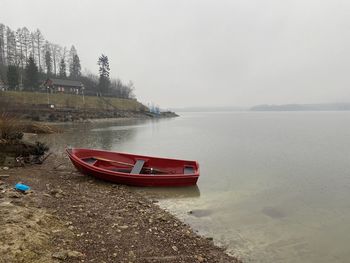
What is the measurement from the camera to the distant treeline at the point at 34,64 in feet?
216

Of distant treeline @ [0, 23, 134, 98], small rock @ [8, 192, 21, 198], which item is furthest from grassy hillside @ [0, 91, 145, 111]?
small rock @ [8, 192, 21, 198]

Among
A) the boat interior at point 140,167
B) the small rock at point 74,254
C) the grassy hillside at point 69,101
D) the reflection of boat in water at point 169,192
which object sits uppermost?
the grassy hillside at point 69,101

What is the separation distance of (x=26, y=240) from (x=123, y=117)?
7323 centimetres

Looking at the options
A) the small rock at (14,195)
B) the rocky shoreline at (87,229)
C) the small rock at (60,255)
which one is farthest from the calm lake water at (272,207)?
the small rock at (14,195)

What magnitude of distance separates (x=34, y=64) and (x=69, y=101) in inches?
445

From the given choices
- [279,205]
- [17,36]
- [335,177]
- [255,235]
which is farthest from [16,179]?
[17,36]

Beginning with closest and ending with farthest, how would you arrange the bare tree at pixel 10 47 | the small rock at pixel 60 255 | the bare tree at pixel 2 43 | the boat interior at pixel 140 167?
the small rock at pixel 60 255 → the boat interior at pixel 140 167 → the bare tree at pixel 10 47 → the bare tree at pixel 2 43

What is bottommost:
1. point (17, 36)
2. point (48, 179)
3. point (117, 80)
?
point (48, 179)

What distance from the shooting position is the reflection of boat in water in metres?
11.4

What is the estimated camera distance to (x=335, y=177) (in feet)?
50.8

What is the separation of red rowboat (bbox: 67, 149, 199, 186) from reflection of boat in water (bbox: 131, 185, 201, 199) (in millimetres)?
218

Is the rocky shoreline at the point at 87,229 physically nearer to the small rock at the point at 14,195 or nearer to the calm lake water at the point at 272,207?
the small rock at the point at 14,195

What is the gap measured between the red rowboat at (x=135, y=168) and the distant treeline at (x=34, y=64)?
57.2m

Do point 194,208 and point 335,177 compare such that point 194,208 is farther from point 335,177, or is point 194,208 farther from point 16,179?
point 335,177
